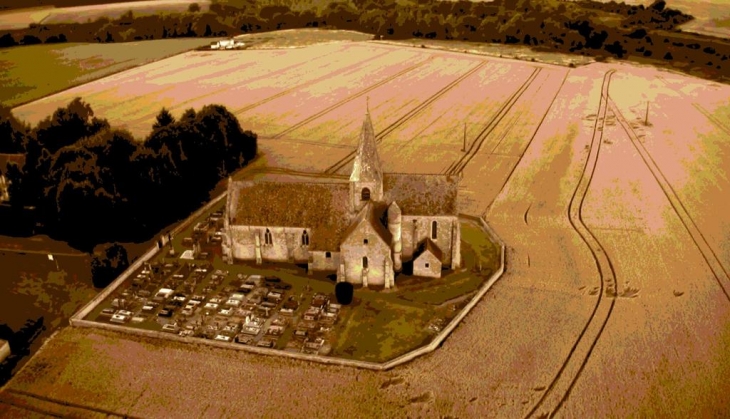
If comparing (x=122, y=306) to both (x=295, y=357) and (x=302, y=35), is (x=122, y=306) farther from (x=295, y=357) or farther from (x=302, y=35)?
(x=302, y=35)

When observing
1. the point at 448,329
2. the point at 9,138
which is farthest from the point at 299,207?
the point at 9,138

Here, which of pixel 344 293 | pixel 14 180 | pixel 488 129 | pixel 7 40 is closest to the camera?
pixel 344 293

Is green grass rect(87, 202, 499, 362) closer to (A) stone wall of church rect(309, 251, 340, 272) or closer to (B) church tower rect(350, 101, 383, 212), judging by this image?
(A) stone wall of church rect(309, 251, 340, 272)

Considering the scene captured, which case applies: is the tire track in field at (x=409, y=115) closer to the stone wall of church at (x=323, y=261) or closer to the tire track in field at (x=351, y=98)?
the tire track in field at (x=351, y=98)

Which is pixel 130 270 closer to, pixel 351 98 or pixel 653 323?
pixel 653 323

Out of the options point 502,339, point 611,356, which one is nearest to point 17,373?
point 502,339
